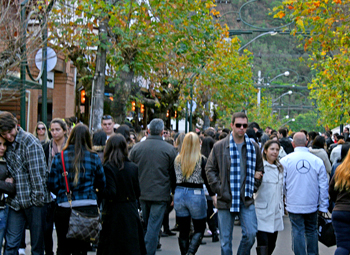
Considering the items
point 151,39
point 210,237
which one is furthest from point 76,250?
point 151,39

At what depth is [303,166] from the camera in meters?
6.88

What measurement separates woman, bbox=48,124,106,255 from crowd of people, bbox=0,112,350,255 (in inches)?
0.4

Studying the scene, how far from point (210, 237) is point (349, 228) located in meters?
4.32

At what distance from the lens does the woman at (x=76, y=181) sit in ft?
18.4

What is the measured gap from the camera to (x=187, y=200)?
23.0ft

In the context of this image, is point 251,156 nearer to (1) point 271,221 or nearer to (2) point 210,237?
(1) point 271,221

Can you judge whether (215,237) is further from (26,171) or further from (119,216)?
(26,171)

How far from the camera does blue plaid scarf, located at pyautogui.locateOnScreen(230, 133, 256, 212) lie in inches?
248

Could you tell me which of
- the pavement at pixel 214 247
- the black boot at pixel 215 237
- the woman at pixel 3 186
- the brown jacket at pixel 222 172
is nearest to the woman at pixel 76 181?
the woman at pixel 3 186

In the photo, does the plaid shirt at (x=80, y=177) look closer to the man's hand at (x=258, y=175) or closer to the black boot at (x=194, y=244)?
the black boot at (x=194, y=244)

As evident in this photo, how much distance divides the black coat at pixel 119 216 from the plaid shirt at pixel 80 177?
35 centimetres

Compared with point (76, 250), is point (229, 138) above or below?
above

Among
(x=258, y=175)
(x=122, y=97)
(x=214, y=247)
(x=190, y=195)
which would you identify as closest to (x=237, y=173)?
(x=258, y=175)

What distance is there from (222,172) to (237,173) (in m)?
0.19
